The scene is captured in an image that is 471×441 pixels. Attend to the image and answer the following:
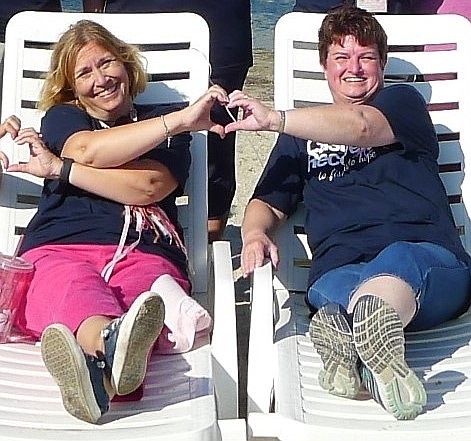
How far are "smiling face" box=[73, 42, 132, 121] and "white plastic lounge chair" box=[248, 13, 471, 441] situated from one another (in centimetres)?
66

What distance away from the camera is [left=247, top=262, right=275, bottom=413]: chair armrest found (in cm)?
293

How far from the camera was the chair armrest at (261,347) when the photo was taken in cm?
293

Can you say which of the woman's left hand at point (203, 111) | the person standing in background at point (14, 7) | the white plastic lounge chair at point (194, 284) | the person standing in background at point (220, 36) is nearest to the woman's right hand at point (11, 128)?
the white plastic lounge chair at point (194, 284)

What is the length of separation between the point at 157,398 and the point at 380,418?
59 centimetres

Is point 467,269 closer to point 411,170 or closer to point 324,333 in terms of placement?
point 411,170

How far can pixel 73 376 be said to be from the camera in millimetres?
2605

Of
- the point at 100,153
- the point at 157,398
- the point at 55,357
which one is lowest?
the point at 157,398

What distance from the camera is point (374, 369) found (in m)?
2.71

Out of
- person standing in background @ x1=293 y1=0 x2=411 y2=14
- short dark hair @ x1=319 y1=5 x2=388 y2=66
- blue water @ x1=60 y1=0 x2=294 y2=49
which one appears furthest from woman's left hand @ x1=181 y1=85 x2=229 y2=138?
blue water @ x1=60 y1=0 x2=294 y2=49

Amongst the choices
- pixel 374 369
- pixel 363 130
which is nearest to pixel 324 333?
pixel 374 369

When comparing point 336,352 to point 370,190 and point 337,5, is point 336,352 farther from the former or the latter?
point 337,5

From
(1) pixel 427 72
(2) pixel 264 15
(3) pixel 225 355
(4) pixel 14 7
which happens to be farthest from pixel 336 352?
(2) pixel 264 15

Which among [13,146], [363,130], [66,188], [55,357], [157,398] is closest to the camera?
[55,357]

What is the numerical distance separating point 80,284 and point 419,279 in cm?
99
